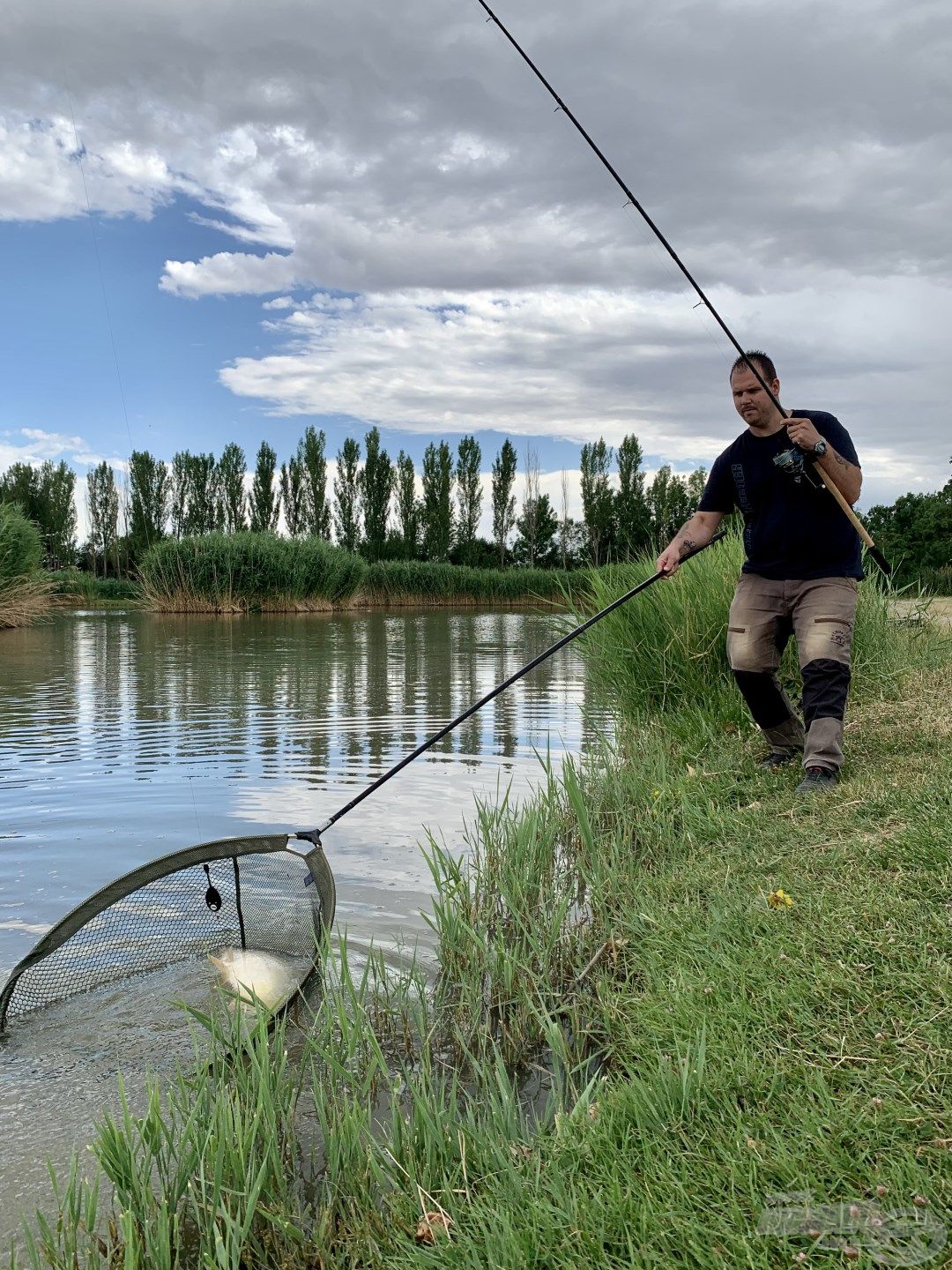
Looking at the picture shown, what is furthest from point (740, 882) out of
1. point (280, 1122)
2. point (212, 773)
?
point (212, 773)

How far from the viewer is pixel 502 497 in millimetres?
55281

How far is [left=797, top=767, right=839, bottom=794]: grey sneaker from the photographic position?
4.80m

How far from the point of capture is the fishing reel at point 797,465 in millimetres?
4949

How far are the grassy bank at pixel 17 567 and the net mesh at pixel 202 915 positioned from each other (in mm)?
20830

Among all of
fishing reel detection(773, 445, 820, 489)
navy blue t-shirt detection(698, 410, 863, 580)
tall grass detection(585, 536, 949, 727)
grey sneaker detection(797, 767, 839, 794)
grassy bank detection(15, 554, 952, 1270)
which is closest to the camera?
grassy bank detection(15, 554, 952, 1270)

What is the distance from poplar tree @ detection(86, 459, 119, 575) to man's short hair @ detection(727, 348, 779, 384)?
58.6 metres

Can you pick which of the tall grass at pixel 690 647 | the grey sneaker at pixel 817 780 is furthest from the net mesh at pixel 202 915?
the tall grass at pixel 690 647

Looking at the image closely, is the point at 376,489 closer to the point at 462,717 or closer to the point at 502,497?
the point at 502,497

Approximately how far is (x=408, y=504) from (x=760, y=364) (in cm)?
4659

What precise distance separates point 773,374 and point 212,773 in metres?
4.83

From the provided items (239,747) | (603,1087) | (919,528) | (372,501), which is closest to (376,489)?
(372,501)

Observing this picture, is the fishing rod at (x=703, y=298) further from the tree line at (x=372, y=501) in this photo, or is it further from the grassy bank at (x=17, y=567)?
the tree line at (x=372, y=501)

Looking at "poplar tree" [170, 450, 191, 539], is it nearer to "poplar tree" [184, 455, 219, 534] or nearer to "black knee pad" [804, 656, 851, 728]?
"poplar tree" [184, 455, 219, 534]

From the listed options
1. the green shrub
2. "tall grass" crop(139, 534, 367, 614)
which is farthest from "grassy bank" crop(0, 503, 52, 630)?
"tall grass" crop(139, 534, 367, 614)
